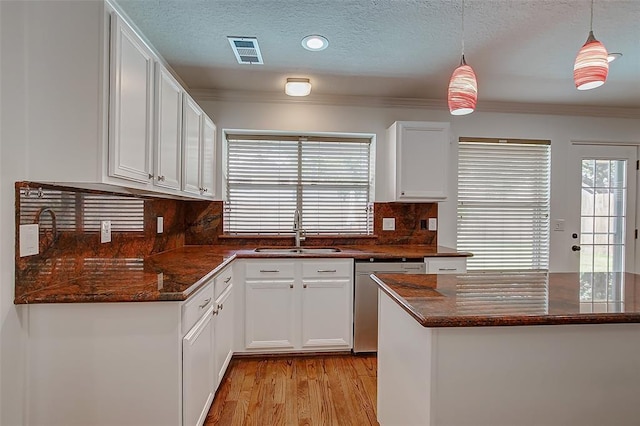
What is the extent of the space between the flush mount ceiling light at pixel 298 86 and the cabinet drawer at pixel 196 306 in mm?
1803

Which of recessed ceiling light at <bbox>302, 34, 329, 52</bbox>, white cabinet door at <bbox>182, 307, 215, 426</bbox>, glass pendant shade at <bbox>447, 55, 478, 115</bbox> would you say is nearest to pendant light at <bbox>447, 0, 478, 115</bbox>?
glass pendant shade at <bbox>447, 55, 478, 115</bbox>

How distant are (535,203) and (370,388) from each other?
2702 mm

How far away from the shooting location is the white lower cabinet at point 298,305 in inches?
109

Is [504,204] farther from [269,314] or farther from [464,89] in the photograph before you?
[269,314]

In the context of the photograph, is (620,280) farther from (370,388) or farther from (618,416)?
(370,388)

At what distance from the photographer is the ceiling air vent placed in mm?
2250

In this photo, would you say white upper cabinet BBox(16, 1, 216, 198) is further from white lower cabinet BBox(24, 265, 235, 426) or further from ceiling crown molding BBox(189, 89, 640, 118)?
ceiling crown molding BBox(189, 89, 640, 118)

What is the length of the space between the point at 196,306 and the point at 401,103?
9.10 feet

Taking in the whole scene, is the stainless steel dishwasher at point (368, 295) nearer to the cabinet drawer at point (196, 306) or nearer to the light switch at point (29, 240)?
the cabinet drawer at point (196, 306)

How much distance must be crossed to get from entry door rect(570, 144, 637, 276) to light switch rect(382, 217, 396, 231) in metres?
2.08

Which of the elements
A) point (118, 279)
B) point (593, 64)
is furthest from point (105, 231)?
point (593, 64)

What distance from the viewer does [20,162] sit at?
4.45 feet

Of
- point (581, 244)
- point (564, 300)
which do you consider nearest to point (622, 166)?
point (581, 244)

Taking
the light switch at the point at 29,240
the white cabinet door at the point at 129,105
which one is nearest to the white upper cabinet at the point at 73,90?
the white cabinet door at the point at 129,105
